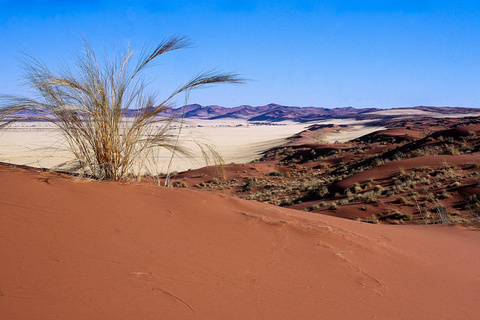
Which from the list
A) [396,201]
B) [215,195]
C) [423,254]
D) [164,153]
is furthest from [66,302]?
[164,153]

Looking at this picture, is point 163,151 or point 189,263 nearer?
point 189,263

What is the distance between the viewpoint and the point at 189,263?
10.4 feet

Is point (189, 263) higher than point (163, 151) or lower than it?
higher

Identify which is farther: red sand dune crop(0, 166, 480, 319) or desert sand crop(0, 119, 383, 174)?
desert sand crop(0, 119, 383, 174)

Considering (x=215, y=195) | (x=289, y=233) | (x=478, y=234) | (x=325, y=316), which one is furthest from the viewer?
(x=478, y=234)

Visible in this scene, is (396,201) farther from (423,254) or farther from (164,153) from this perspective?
(164,153)

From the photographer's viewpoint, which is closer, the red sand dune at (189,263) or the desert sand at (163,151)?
the red sand dune at (189,263)

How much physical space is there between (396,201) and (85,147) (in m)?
10.1

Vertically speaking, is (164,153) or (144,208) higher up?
(144,208)

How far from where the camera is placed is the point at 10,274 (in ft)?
8.50

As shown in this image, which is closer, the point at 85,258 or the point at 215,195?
the point at 85,258

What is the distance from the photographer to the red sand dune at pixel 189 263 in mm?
2594

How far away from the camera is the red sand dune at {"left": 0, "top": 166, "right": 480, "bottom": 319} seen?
2.59 m

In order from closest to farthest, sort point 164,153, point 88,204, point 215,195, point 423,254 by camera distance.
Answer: point 88,204 < point 423,254 < point 215,195 < point 164,153
